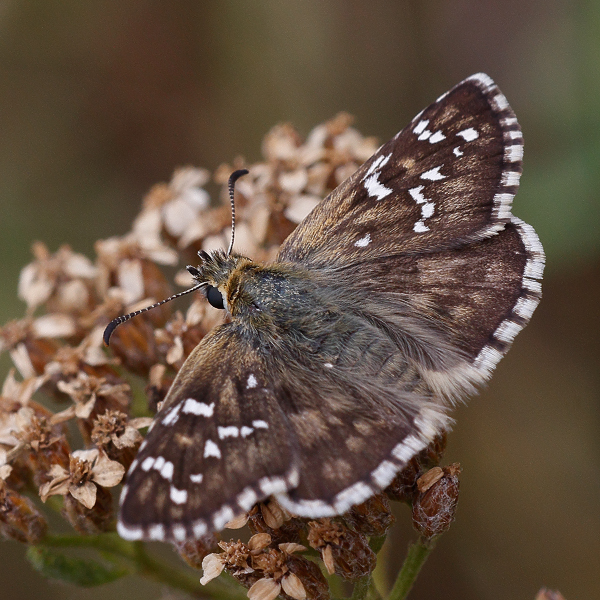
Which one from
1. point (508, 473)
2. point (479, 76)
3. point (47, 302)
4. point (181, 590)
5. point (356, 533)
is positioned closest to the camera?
point (356, 533)

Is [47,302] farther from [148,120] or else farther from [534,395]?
[534,395]

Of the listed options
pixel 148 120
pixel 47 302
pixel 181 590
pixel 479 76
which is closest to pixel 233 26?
pixel 148 120

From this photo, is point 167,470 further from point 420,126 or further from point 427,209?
point 420,126

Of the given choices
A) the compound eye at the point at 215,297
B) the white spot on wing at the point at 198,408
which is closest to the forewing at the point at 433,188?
the compound eye at the point at 215,297

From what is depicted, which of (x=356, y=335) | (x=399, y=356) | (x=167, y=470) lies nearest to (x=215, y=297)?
(x=356, y=335)

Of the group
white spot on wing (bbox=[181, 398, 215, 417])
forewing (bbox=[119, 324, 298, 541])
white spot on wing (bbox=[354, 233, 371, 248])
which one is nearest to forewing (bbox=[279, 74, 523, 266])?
white spot on wing (bbox=[354, 233, 371, 248])

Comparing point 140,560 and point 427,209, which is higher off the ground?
point 427,209

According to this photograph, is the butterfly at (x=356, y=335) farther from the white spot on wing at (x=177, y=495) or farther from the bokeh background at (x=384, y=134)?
the bokeh background at (x=384, y=134)
